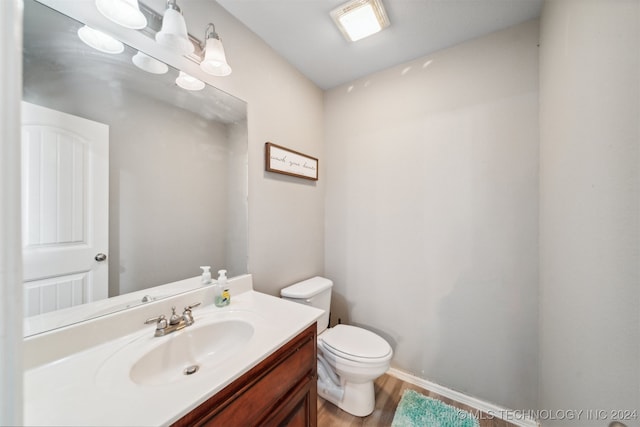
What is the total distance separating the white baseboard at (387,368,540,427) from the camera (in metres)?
1.38

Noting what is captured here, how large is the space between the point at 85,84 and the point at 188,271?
85 cm

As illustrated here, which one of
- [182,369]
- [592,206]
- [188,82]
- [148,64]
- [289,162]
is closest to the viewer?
[592,206]

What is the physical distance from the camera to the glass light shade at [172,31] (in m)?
0.94

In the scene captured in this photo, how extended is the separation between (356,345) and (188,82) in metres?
1.75

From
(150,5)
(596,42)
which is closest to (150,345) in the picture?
(150,5)

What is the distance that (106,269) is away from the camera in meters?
0.91

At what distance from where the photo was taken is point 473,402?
4.95 feet

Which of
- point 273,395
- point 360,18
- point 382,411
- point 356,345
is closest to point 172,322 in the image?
point 273,395

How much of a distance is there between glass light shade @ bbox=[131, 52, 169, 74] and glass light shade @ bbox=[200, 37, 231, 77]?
7.0 inches

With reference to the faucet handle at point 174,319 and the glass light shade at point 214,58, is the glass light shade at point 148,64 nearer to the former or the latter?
the glass light shade at point 214,58

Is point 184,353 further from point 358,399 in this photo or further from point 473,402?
point 473,402

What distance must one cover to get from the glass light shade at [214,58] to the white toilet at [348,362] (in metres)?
1.35

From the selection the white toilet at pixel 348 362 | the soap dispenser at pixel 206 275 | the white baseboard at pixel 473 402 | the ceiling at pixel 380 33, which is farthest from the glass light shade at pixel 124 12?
the white baseboard at pixel 473 402

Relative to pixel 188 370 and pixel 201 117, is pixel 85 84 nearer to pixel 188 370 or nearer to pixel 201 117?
pixel 201 117
